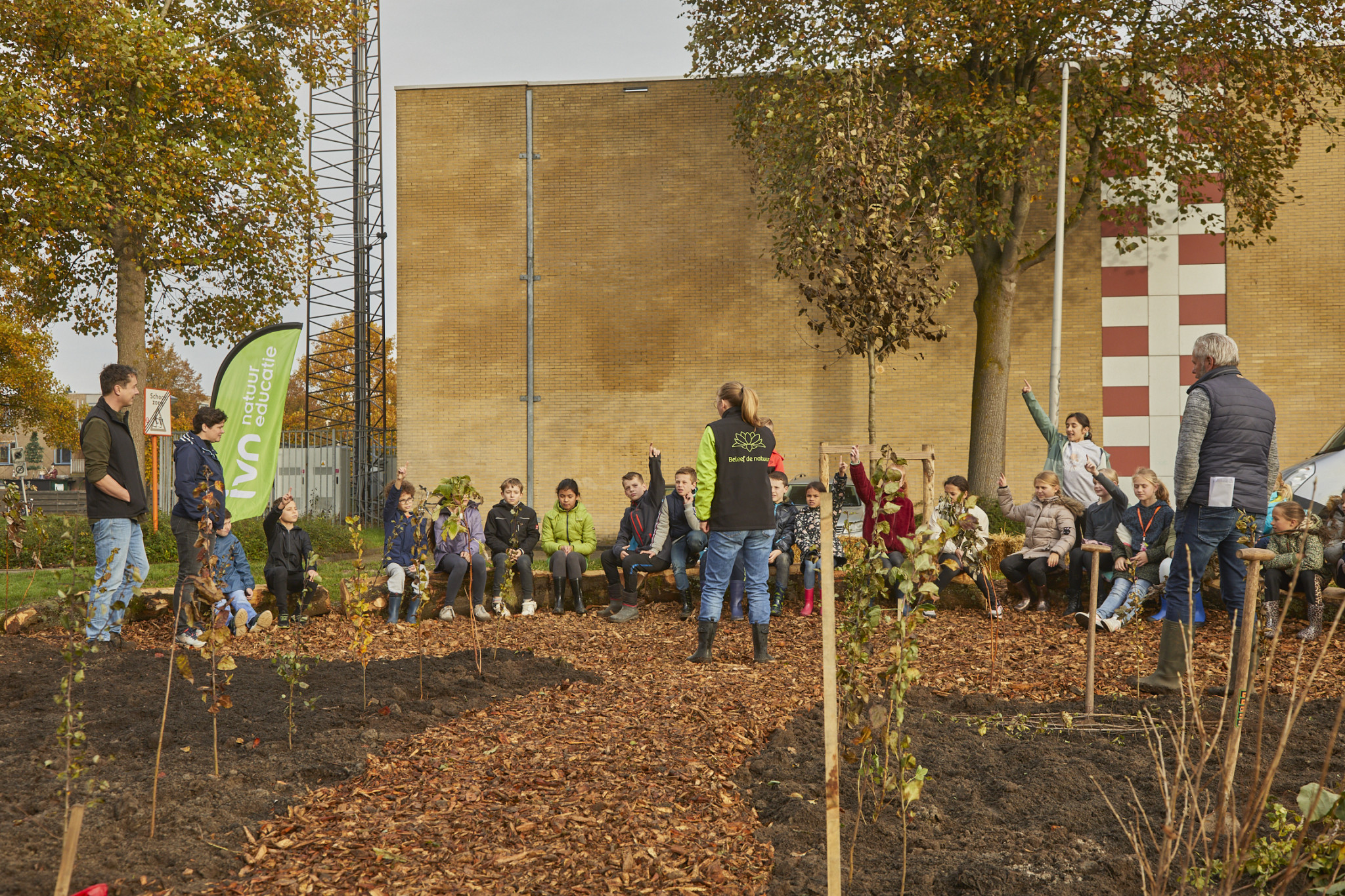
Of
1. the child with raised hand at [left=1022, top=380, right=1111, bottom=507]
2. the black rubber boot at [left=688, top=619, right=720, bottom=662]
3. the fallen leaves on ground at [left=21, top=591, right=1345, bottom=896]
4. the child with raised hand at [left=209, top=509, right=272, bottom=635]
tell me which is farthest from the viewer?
the child with raised hand at [left=1022, top=380, right=1111, bottom=507]

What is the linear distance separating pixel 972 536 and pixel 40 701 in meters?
4.92

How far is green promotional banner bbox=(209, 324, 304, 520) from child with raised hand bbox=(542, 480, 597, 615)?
4.80 metres

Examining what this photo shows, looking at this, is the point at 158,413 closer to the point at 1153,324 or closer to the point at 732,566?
the point at 732,566

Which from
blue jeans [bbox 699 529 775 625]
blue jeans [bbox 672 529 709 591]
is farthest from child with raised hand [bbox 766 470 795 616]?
blue jeans [bbox 699 529 775 625]

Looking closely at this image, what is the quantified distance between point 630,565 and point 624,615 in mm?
441

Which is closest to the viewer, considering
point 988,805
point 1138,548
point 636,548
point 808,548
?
point 988,805

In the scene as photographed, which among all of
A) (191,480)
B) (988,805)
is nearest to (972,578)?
(988,805)

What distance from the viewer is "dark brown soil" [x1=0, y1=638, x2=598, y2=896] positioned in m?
2.93

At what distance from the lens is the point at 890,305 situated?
32.3 feet

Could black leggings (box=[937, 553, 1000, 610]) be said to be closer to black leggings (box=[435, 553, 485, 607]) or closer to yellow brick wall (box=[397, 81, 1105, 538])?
black leggings (box=[435, 553, 485, 607])

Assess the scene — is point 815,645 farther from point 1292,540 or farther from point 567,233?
point 567,233

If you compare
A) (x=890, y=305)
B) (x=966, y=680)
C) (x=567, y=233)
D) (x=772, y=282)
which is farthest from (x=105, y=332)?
(x=966, y=680)

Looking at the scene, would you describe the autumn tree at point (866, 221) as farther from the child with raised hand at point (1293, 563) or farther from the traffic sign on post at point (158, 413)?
the traffic sign on post at point (158, 413)

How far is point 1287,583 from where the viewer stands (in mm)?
6574
